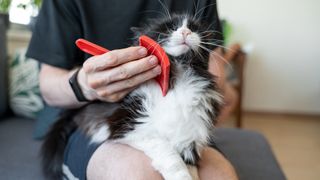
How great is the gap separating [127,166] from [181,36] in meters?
0.26

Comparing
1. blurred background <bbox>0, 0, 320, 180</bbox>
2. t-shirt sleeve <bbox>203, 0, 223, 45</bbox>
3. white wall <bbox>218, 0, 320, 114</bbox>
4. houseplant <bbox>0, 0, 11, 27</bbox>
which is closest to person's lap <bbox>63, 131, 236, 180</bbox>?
t-shirt sleeve <bbox>203, 0, 223, 45</bbox>

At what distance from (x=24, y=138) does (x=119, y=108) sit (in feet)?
2.06

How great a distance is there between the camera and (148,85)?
70 cm

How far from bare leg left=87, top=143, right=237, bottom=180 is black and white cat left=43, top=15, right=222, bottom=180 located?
0.05 ft

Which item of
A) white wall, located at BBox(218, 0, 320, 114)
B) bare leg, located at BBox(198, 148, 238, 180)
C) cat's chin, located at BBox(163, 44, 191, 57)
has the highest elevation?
cat's chin, located at BBox(163, 44, 191, 57)

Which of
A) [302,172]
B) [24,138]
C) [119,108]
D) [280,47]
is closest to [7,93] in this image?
[24,138]

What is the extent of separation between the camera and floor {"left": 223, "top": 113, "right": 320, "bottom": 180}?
1.97 m

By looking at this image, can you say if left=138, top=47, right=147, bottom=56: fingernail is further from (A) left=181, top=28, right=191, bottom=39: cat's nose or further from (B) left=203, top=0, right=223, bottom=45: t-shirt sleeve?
(B) left=203, top=0, right=223, bottom=45: t-shirt sleeve

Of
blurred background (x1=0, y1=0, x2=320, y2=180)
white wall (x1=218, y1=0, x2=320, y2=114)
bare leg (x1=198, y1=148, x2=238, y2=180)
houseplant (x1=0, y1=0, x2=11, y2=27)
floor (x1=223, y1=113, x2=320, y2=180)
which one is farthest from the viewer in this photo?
white wall (x1=218, y1=0, x2=320, y2=114)

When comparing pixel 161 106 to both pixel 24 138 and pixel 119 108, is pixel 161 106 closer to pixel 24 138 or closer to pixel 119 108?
pixel 119 108

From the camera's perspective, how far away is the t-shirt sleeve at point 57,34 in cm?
90

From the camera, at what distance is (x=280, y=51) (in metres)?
2.74

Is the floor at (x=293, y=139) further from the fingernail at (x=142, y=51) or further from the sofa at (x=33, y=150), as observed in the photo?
the fingernail at (x=142, y=51)

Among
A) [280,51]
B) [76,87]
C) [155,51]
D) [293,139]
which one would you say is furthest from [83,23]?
[280,51]
